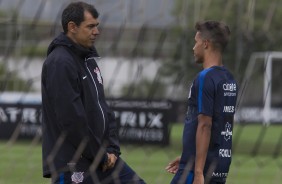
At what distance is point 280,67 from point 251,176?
32.5 ft

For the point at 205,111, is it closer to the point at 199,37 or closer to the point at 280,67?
the point at 199,37

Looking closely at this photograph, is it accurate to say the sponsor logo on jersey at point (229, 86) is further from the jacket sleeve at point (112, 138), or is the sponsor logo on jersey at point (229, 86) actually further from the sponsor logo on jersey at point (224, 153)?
the jacket sleeve at point (112, 138)

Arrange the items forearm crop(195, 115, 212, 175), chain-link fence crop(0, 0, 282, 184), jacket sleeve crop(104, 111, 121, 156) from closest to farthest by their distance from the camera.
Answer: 1. forearm crop(195, 115, 212, 175)
2. jacket sleeve crop(104, 111, 121, 156)
3. chain-link fence crop(0, 0, 282, 184)

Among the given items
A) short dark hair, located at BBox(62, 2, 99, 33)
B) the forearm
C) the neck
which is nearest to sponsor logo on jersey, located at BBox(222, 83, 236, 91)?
the neck

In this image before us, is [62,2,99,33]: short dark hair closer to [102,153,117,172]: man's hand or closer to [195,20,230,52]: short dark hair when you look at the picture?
[195,20,230,52]: short dark hair

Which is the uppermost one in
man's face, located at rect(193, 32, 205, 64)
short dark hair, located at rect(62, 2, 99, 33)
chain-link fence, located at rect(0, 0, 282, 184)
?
short dark hair, located at rect(62, 2, 99, 33)

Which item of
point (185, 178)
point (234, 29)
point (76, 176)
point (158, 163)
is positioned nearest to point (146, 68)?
point (234, 29)

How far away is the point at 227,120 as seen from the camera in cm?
499

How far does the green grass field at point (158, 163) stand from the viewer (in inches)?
449

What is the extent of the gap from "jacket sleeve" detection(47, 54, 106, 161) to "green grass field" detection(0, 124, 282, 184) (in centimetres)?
525

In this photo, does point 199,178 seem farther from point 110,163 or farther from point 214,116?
point 110,163

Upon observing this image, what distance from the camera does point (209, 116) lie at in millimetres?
4859

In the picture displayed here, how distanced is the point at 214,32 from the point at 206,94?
1.20 ft

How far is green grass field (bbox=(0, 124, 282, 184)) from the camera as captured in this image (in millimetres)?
11414
